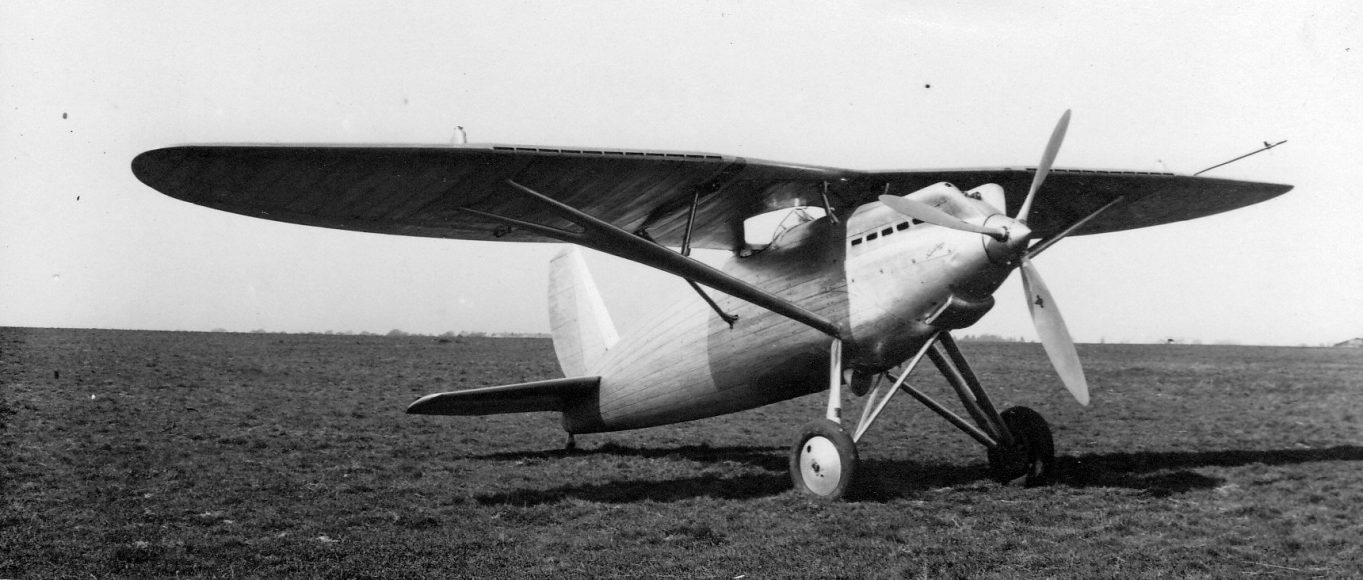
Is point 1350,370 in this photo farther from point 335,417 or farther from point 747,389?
point 335,417

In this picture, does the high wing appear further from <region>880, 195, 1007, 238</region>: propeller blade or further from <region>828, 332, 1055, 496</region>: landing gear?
<region>828, 332, 1055, 496</region>: landing gear

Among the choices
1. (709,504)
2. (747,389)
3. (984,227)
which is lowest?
(709,504)

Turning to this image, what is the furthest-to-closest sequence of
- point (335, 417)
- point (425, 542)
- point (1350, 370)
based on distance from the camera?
1. point (1350, 370)
2. point (335, 417)
3. point (425, 542)

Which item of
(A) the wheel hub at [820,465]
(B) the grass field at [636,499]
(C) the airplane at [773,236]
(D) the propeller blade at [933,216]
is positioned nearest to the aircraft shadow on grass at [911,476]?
(B) the grass field at [636,499]

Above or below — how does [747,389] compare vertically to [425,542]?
above

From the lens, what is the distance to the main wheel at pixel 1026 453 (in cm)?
772

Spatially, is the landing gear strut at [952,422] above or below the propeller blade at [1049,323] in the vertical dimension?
below

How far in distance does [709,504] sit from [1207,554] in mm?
3741

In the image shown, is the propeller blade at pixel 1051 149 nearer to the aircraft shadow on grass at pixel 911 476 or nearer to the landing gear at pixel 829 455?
the landing gear at pixel 829 455

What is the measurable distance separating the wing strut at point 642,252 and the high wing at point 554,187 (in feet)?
0.37

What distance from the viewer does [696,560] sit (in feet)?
17.3

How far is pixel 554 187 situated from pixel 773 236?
2494mm

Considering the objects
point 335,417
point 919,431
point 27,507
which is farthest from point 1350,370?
point 27,507

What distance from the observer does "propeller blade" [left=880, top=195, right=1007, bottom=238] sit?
6.43 m
